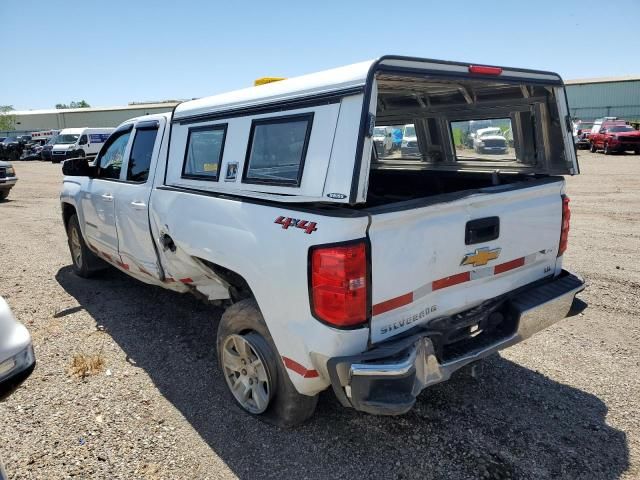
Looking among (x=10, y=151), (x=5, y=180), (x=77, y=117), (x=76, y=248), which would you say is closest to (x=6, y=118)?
(x=77, y=117)

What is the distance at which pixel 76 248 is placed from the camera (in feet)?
21.1

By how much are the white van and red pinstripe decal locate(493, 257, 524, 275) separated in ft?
104

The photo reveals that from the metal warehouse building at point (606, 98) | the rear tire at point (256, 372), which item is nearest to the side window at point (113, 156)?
the rear tire at point (256, 372)

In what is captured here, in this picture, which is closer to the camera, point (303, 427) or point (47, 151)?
point (303, 427)

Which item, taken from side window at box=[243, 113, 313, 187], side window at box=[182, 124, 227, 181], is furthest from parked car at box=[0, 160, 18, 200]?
side window at box=[243, 113, 313, 187]

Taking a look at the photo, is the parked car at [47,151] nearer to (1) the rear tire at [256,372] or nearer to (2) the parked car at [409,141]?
(2) the parked car at [409,141]

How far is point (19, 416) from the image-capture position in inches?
133

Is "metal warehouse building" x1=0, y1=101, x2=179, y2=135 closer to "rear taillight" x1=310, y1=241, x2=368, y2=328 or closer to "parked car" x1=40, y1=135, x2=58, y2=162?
"parked car" x1=40, y1=135, x2=58, y2=162

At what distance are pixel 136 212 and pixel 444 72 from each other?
2.87 m

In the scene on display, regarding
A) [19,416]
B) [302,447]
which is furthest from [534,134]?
[19,416]

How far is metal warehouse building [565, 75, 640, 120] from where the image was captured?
4828cm

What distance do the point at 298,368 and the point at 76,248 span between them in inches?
191

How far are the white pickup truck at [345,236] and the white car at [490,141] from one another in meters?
0.10

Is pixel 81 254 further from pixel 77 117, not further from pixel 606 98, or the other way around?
pixel 77 117
